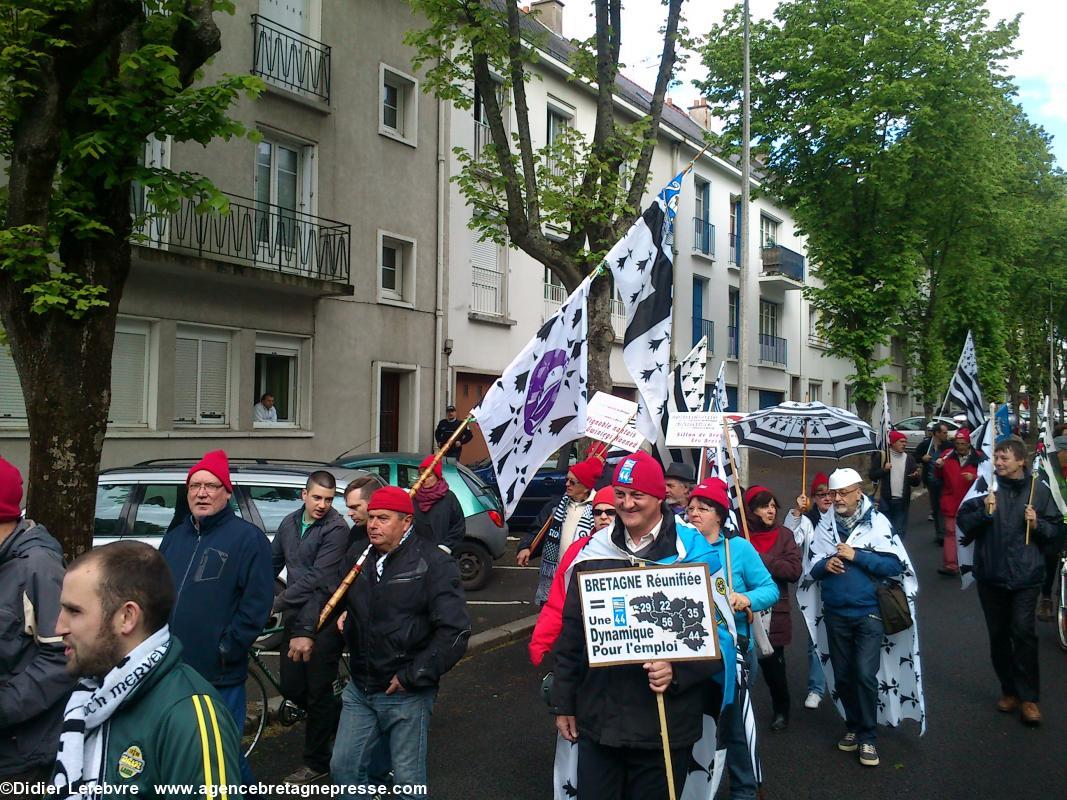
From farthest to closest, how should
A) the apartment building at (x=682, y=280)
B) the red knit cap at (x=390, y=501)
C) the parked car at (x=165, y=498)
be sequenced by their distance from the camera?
the apartment building at (x=682, y=280) → the parked car at (x=165, y=498) → the red knit cap at (x=390, y=501)

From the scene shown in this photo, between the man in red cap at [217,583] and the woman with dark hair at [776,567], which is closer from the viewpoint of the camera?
the man in red cap at [217,583]

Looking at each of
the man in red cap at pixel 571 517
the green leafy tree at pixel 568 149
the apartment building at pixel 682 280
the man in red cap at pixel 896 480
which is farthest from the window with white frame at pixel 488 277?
the man in red cap at pixel 571 517

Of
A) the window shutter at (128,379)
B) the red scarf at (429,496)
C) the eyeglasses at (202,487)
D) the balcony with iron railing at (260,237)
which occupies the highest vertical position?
the balcony with iron railing at (260,237)

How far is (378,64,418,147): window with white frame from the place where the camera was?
19156mm

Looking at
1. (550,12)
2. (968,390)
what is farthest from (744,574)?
(550,12)

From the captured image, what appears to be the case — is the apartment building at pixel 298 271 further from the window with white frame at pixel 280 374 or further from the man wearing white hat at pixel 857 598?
the man wearing white hat at pixel 857 598

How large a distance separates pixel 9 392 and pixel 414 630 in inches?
443

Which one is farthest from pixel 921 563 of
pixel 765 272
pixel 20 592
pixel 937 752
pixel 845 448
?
pixel 765 272

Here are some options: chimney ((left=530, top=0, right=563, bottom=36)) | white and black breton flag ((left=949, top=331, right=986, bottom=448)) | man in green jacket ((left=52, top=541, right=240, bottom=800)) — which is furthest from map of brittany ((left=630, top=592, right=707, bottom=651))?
chimney ((left=530, top=0, right=563, bottom=36))

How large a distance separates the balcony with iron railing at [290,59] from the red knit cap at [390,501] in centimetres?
1353

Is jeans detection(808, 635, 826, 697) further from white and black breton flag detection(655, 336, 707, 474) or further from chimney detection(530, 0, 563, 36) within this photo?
chimney detection(530, 0, 563, 36)

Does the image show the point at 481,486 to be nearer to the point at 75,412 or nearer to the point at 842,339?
the point at 75,412

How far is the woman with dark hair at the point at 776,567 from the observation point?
6285mm

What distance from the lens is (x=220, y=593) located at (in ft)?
14.9
